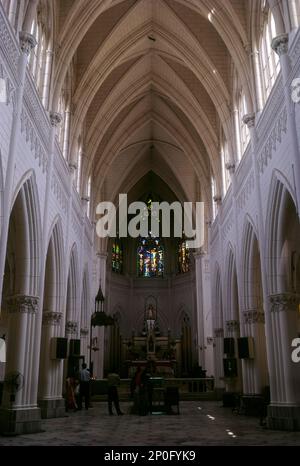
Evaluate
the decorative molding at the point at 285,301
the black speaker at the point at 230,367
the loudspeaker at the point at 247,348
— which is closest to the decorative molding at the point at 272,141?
the decorative molding at the point at 285,301

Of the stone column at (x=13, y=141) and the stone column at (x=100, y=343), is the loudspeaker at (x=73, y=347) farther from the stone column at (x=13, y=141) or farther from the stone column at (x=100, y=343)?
the stone column at (x=13, y=141)

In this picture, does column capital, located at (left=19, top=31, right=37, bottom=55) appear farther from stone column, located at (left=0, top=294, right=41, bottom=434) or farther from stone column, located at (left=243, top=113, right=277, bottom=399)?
stone column, located at (left=243, top=113, right=277, bottom=399)

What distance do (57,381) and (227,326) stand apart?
28.1 feet

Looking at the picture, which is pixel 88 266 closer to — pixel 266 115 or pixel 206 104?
pixel 206 104

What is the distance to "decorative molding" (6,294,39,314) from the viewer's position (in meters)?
13.8

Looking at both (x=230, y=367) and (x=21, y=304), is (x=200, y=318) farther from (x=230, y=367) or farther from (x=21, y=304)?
(x=21, y=304)

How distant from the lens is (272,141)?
14.2 m

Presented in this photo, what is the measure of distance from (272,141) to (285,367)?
264 inches

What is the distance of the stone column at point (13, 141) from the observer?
34.2ft

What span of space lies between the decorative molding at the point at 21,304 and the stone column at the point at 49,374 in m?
3.48

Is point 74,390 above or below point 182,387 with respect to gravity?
above

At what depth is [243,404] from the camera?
56.6ft

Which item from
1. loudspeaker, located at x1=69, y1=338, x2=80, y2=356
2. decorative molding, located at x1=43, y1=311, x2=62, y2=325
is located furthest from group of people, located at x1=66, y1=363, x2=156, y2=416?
decorative molding, located at x1=43, y1=311, x2=62, y2=325

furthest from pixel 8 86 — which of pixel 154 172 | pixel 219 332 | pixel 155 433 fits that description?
pixel 154 172
